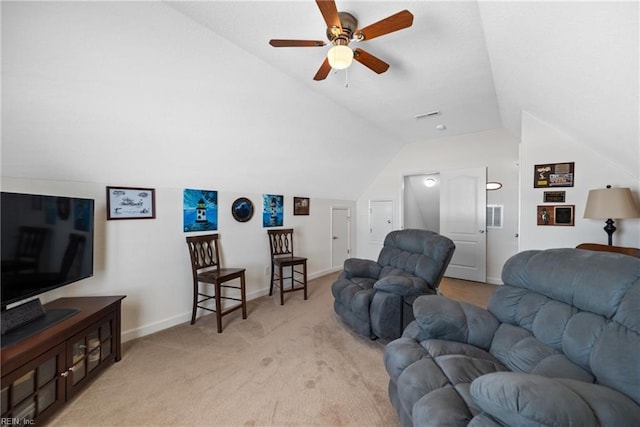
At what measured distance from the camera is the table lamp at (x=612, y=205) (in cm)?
225

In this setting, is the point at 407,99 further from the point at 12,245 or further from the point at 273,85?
the point at 12,245

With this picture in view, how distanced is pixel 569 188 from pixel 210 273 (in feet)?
13.1

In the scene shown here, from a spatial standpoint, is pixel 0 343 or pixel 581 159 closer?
pixel 0 343

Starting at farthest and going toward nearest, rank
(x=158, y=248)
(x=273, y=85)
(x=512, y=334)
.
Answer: (x=158, y=248), (x=273, y=85), (x=512, y=334)

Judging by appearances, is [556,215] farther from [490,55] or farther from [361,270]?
[361,270]

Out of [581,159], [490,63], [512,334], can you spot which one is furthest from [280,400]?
[581,159]

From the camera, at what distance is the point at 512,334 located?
1575 mm

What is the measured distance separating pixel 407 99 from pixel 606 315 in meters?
2.69

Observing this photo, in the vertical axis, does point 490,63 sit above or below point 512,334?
above

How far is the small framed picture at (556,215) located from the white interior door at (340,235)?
324 cm

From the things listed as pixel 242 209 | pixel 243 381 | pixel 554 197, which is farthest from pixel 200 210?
pixel 554 197

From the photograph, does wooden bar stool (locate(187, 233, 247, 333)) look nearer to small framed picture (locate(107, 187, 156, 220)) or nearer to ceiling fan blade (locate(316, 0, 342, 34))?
small framed picture (locate(107, 187, 156, 220))

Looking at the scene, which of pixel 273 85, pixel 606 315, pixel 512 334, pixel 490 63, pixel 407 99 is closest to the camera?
pixel 606 315

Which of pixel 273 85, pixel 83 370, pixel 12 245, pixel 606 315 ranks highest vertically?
pixel 273 85
